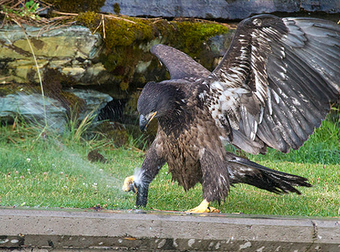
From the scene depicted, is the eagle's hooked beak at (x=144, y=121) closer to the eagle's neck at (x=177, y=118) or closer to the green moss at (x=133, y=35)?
the eagle's neck at (x=177, y=118)

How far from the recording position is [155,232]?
2.11m

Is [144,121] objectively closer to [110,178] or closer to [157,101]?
[157,101]

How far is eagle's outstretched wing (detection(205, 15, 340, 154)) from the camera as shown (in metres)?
3.18

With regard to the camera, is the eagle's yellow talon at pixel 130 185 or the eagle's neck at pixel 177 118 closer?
the eagle's neck at pixel 177 118

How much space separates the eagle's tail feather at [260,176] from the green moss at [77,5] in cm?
433

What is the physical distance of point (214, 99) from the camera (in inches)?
134

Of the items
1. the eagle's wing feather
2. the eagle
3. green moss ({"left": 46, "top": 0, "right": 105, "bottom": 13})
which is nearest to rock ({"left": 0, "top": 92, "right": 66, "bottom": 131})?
green moss ({"left": 46, "top": 0, "right": 105, "bottom": 13})

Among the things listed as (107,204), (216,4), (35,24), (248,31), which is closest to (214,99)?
(248,31)

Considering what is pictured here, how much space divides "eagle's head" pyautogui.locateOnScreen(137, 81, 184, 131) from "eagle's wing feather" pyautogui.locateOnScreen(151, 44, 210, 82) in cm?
32

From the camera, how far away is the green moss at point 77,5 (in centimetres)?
679

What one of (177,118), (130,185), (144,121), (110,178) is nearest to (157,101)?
(144,121)

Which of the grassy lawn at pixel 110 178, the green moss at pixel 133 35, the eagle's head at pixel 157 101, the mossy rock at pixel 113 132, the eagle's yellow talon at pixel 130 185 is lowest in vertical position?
the mossy rock at pixel 113 132

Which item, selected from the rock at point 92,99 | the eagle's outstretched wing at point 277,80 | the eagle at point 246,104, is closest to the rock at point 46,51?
the rock at point 92,99

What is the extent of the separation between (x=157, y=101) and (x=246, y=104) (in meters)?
0.76
